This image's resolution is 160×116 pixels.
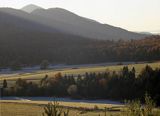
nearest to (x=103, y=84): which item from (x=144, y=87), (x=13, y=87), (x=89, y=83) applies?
(x=89, y=83)

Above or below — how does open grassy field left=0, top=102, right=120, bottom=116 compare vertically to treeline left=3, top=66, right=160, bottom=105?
below

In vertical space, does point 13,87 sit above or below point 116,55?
below

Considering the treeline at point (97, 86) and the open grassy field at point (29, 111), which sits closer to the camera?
the open grassy field at point (29, 111)

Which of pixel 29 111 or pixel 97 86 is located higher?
pixel 97 86

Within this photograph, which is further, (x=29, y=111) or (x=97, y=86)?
(x=97, y=86)

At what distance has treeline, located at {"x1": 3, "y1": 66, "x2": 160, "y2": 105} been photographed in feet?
305

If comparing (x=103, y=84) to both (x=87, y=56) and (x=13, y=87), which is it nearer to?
(x=13, y=87)

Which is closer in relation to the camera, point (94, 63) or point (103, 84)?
point (103, 84)

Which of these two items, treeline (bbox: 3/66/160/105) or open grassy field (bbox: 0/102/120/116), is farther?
treeline (bbox: 3/66/160/105)

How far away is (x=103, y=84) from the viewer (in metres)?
97.4

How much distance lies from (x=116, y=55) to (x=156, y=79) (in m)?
65.8

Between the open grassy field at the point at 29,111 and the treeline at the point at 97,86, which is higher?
the treeline at the point at 97,86

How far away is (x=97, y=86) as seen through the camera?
9694 centimetres

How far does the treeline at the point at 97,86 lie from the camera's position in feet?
305
